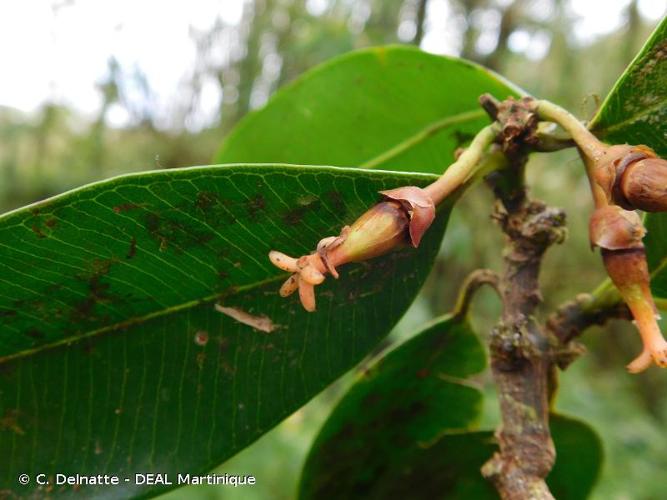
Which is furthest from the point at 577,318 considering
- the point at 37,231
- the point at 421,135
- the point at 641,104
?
the point at 37,231

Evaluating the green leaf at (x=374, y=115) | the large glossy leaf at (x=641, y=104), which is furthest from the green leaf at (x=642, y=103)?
the green leaf at (x=374, y=115)

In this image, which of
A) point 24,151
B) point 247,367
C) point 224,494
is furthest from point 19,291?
point 24,151

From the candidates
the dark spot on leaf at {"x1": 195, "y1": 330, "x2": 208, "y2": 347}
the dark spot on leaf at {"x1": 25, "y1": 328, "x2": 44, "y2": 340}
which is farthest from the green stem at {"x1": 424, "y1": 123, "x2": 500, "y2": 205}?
the dark spot on leaf at {"x1": 25, "y1": 328, "x2": 44, "y2": 340}

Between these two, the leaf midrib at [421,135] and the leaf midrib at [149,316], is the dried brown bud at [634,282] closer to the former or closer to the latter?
the leaf midrib at [149,316]

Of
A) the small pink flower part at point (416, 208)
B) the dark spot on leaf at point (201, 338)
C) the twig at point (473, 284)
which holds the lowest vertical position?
the small pink flower part at point (416, 208)

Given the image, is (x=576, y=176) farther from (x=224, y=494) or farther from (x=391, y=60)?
(x=391, y=60)

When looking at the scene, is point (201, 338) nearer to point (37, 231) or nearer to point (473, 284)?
point (37, 231)
